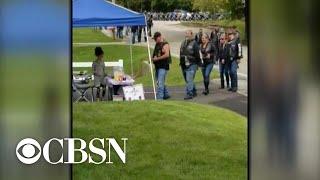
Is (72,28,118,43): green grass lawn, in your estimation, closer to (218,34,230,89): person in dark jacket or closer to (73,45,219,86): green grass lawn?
(73,45,219,86): green grass lawn

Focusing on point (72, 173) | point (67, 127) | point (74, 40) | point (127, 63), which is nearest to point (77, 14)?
point (74, 40)

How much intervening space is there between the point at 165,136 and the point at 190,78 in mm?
575

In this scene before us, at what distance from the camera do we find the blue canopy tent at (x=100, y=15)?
5309 millimetres

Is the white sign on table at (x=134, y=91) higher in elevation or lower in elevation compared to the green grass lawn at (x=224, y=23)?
lower

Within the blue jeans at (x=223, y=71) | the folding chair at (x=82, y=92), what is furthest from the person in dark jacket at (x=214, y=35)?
the folding chair at (x=82, y=92)

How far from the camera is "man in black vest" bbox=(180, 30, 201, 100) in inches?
214

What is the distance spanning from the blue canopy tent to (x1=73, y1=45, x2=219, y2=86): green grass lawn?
0.21m

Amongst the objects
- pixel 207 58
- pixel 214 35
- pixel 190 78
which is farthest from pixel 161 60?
pixel 214 35

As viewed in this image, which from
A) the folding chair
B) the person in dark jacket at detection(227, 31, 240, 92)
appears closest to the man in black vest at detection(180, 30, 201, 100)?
the person in dark jacket at detection(227, 31, 240, 92)

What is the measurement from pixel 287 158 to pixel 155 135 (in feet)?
4.08

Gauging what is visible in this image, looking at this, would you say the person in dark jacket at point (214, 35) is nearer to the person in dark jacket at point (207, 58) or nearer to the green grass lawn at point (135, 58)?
the person in dark jacket at point (207, 58)

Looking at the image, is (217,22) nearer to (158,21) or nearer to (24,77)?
(158,21)

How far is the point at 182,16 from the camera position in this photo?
5387 mm

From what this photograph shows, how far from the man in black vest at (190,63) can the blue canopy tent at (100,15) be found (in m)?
0.45
